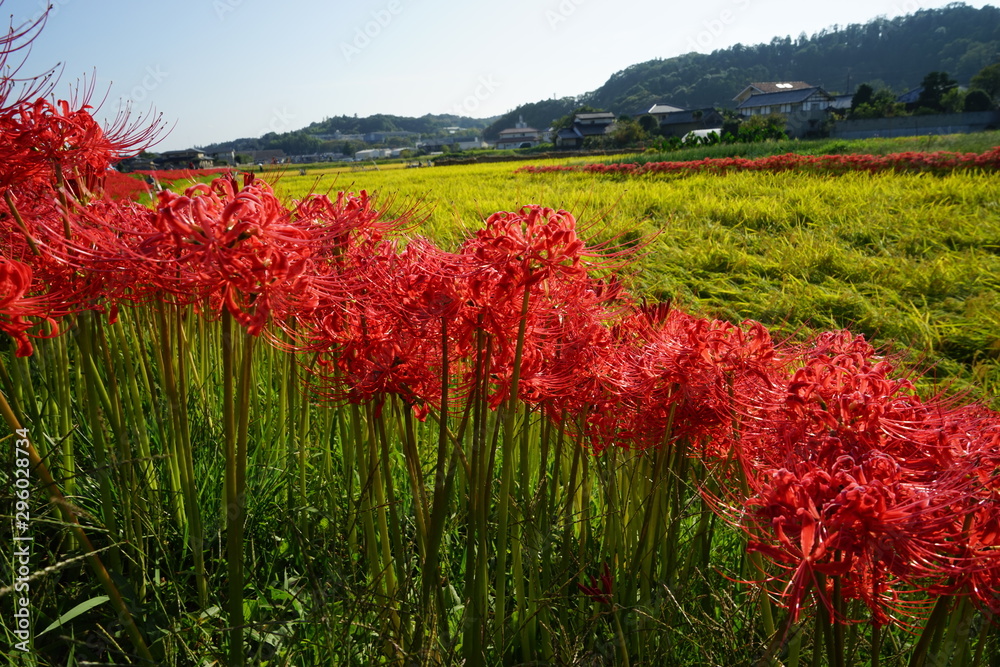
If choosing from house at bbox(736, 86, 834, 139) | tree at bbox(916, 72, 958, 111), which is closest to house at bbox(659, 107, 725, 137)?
house at bbox(736, 86, 834, 139)

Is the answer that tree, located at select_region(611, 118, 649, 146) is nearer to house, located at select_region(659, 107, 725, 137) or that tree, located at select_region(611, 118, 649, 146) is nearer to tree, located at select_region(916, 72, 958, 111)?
house, located at select_region(659, 107, 725, 137)

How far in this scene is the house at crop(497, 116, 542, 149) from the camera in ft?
250

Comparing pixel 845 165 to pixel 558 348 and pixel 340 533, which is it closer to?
pixel 558 348

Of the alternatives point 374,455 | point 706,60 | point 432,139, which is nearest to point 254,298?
point 374,455

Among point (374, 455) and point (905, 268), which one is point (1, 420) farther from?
point (905, 268)

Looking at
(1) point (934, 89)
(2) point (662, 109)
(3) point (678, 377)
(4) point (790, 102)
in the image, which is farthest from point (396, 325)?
(2) point (662, 109)

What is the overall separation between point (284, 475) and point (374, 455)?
3.96 ft

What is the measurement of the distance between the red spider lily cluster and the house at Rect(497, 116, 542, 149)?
189 feet

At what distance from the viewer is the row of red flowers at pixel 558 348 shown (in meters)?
0.97

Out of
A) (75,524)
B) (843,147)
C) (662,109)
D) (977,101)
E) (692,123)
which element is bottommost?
(843,147)

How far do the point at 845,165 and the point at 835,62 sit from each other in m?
67.6

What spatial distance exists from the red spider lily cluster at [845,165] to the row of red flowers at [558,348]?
1384 centimetres

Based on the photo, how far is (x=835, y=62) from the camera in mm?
69438

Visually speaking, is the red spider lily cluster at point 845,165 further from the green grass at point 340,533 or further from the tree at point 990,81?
the tree at point 990,81
